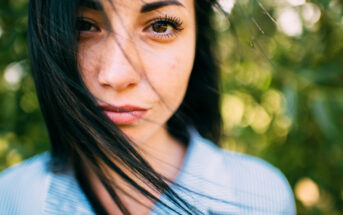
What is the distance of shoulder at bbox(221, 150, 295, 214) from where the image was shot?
0.98 metres

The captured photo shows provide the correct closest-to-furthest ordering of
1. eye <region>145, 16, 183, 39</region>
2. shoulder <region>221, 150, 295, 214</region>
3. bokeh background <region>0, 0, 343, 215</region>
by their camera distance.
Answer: eye <region>145, 16, 183, 39</region>, shoulder <region>221, 150, 295, 214</region>, bokeh background <region>0, 0, 343, 215</region>

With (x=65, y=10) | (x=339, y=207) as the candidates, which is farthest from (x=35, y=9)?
(x=339, y=207)

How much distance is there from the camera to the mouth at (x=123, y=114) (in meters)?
0.69

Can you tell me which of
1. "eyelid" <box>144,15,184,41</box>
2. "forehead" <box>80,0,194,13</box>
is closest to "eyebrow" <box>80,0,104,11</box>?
"forehead" <box>80,0,194,13</box>

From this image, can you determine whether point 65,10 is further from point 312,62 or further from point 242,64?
point 312,62

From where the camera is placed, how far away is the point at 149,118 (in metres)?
0.74

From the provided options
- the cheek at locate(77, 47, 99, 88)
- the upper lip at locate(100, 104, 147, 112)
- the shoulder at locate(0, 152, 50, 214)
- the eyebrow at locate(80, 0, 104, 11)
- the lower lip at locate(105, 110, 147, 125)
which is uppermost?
the eyebrow at locate(80, 0, 104, 11)

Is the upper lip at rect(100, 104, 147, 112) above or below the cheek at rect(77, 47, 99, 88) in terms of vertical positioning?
below

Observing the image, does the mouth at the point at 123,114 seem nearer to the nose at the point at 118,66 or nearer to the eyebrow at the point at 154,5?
the nose at the point at 118,66

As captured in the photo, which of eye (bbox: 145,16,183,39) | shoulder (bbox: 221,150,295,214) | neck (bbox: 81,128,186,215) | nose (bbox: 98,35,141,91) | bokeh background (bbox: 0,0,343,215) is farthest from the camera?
bokeh background (bbox: 0,0,343,215)

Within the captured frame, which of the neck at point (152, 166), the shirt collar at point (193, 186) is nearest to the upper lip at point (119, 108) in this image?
the neck at point (152, 166)

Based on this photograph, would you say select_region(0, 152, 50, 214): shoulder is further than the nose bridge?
Yes

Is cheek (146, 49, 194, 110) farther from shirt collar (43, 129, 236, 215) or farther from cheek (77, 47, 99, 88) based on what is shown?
shirt collar (43, 129, 236, 215)

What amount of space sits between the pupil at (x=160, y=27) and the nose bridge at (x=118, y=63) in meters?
0.10
